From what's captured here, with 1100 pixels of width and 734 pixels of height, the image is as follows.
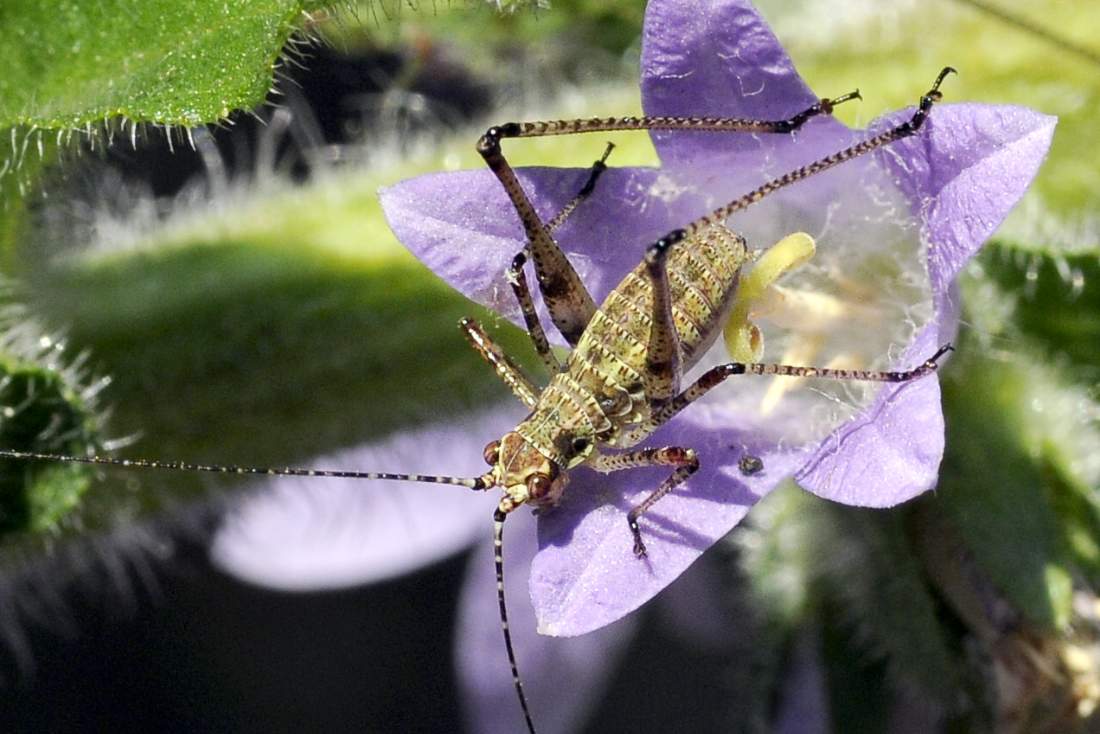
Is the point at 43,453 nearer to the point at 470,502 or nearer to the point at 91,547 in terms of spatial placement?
the point at 91,547

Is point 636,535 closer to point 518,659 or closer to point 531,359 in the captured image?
point 531,359

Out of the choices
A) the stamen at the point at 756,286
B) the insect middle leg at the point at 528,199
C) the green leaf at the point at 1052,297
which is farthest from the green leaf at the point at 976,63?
the insect middle leg at the point at 528,199

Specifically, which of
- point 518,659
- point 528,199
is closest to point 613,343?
point 528,199

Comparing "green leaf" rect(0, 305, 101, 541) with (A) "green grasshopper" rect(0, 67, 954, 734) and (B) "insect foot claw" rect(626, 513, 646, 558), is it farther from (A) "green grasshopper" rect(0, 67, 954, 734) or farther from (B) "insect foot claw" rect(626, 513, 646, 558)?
(B) "insect foot claw" rect(626, 513, 646, 558)

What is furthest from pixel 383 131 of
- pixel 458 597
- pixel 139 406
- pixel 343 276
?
pixel 458 597

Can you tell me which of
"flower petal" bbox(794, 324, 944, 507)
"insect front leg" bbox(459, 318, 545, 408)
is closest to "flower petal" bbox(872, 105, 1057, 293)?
"flower petal" bbox(794, 324, 944, 507)

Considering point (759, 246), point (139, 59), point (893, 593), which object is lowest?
point (893, 593)
